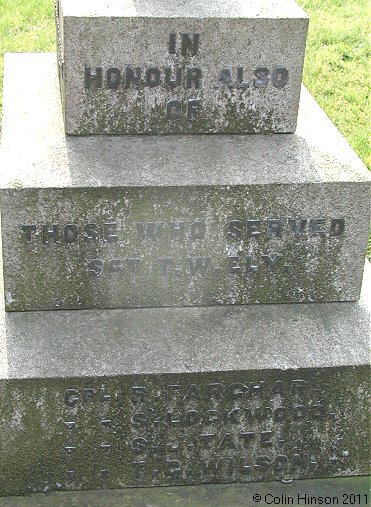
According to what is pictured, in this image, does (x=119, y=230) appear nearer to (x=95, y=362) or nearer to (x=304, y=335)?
(x=95, y=362)

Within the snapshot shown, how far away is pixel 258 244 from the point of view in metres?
3.59

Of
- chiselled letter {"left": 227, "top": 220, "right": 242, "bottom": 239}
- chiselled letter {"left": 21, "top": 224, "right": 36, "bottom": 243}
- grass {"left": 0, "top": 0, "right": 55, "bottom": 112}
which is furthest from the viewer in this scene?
grass {"left": 0, "top": 0, "right": 55, "bottom": 112}

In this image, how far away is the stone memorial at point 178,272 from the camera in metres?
3.46

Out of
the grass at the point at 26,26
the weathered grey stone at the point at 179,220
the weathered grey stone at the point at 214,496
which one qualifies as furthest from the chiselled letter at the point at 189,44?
the grass at the point at 26,26

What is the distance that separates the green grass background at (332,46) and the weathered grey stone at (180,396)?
238 centimetres

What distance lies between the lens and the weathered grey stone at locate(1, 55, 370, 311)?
3443 millimetres

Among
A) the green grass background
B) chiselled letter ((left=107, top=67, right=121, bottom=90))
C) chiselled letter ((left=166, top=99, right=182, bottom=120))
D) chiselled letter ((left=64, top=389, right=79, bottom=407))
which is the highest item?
chiselled letter ((left=107, top=67, right=121, bottom=90))

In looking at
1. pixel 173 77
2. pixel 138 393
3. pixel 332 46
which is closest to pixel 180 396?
pixel 138 393

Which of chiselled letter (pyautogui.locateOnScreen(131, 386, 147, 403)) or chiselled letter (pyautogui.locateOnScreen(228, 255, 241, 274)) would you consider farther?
chiselled letter (pyautogui.locateOnScreen(228, 255, 241, 274))

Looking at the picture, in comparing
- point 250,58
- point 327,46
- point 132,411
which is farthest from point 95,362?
point 327,46

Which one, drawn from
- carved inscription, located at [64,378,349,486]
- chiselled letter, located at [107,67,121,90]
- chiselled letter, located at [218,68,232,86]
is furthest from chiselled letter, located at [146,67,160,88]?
carved inscription, located at [64,378,349,486]

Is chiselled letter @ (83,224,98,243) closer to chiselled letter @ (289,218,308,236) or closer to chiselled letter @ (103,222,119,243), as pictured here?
chiselled letter @ (103,222,119,243)

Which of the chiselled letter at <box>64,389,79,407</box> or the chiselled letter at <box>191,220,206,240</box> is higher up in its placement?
the chiselled letter at <box>191,220,206,240</box>

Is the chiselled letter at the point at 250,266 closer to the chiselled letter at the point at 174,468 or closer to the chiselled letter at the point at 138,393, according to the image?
the chiselled letter at the point at 138,393
